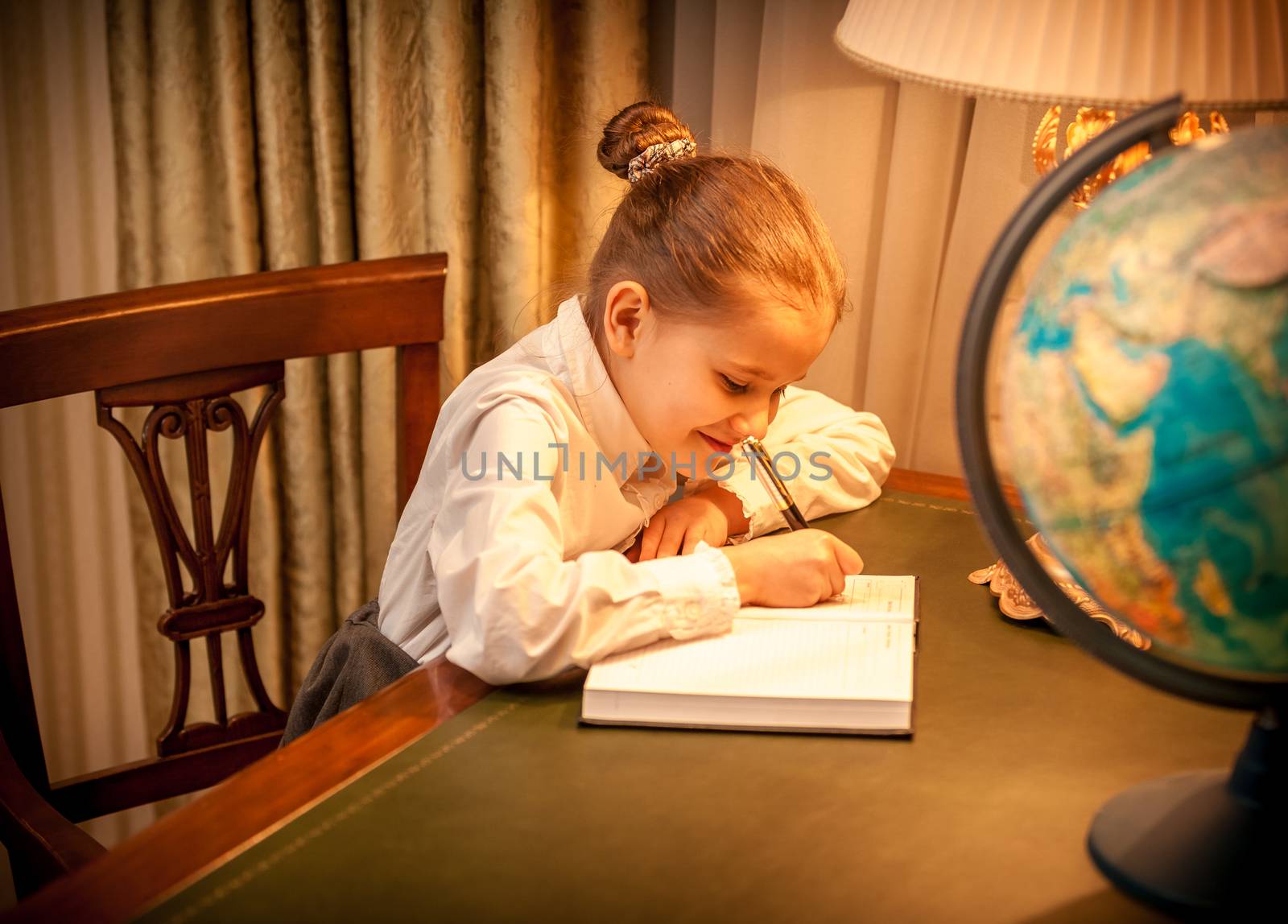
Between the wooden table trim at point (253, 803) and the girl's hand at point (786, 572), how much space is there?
0.25 meters

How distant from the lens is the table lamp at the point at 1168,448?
0.63m

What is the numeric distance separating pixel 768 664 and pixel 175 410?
0.71 m

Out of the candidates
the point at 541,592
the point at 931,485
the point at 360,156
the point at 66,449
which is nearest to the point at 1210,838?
the point at 541,592

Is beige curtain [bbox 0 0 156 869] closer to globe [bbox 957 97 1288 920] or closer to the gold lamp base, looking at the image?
the gold lamp base

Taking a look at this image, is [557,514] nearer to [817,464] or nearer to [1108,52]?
[817,464]

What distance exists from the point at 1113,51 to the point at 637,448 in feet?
1.87

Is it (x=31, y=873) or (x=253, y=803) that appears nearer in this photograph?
(x=253, y=803)

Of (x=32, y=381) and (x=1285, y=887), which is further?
(x=32, y=381)

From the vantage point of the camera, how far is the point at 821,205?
1.72 m

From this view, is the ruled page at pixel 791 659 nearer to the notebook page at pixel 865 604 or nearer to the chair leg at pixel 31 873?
the notebook page at pixel 865 604

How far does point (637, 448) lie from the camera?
4.18 feet

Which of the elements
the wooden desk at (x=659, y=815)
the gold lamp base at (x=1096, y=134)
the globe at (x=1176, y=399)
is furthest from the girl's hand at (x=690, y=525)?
the globe at (x=1176, y=399)

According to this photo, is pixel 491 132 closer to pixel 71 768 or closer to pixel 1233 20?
pixel 1233 20

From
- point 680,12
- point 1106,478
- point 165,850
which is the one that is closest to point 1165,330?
point 1106,478
